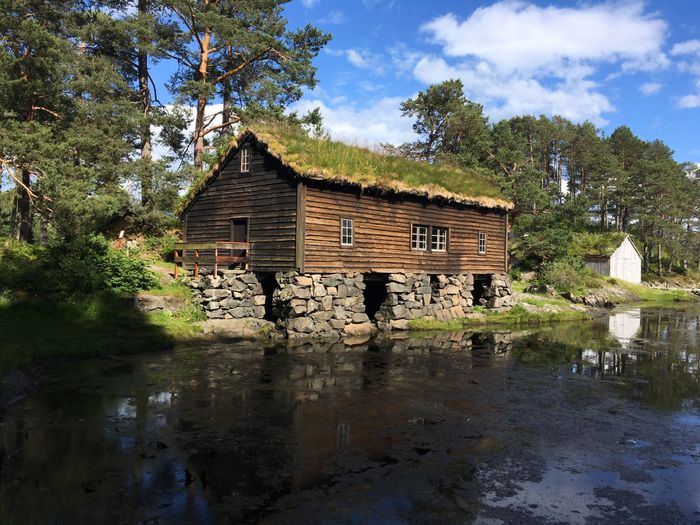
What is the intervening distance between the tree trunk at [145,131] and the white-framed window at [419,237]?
1626 centimetres

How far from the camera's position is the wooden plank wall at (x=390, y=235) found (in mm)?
22125

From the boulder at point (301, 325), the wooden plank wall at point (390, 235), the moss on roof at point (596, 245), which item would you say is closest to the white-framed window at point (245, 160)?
the wooden plank wall at point (390, 235)

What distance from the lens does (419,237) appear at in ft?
87.6

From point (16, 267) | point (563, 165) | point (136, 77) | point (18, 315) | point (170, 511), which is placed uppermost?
point (563, 165)

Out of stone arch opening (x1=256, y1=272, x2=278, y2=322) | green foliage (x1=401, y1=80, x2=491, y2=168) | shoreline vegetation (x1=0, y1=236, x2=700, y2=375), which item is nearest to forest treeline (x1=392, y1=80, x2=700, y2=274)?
green foliage (x1=401, y1=80, x2=491, y2=168)

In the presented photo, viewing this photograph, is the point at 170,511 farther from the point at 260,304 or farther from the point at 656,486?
the point at 260,304

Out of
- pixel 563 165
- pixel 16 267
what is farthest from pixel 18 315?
pixel 563 165

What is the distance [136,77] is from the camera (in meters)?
35.8

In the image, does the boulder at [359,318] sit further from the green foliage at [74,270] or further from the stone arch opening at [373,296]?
the green foliage at [74,270]

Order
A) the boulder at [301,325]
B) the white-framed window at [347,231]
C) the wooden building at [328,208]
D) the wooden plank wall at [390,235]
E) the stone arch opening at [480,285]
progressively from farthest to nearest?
the stone arch opening at [480,285]
the white-framed window at [347,231]
the wooden plank wall at [390,235]
the wooden building at [328,208]
the boulder at [301,325]

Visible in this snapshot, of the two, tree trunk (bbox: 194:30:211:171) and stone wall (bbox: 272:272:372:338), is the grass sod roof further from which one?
tree trunk (bbox: 194:30:211:171)

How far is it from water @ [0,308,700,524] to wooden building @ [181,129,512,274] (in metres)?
6.88

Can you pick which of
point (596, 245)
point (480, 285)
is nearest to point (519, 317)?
Answer: point (480, 285)

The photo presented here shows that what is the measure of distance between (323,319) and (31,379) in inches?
445
